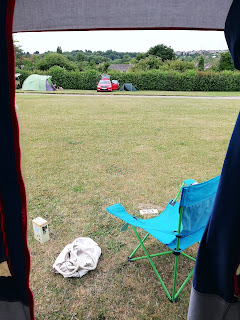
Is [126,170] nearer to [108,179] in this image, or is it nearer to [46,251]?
[108,179]

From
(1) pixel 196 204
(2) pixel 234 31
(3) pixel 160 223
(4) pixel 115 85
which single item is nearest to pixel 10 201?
(2) pixel 234 31

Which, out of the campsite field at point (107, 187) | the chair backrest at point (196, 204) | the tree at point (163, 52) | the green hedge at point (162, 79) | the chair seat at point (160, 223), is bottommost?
the campsite field at point (107, 187)

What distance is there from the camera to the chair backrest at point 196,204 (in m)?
1.67

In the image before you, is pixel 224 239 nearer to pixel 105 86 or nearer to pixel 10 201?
pixel 10 201

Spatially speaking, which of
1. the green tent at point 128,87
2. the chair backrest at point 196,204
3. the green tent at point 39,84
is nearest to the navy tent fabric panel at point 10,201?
the chair backrest at point 196,204

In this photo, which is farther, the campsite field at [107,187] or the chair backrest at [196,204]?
the campsite field at [107,187]

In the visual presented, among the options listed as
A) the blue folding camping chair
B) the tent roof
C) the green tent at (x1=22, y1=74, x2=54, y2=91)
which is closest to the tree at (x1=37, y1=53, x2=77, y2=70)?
the green tent at (x1=22, y1=74, x2=54, y2=91)

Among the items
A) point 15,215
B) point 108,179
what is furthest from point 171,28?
point 108,179

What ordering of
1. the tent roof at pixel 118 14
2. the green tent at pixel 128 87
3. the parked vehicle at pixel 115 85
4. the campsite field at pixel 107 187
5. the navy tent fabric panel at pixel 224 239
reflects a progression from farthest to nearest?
the green tent at pixel 128 87
the parked vehicle at pixel 115 85
the campsite field at pixel 107 187
the tent roof at pixel 118 14
the navy tent fabric panel at pixel 224 239

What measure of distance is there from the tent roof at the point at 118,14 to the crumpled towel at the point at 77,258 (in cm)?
167

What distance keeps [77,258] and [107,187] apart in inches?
60.9

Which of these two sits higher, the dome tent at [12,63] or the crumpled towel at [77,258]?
the dome tent at [12,63]

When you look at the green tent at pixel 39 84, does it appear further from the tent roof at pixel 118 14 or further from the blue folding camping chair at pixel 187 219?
the blue folding camping chair at pixel 187 219

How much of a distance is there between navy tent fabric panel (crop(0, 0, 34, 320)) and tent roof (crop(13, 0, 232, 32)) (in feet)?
2.95
